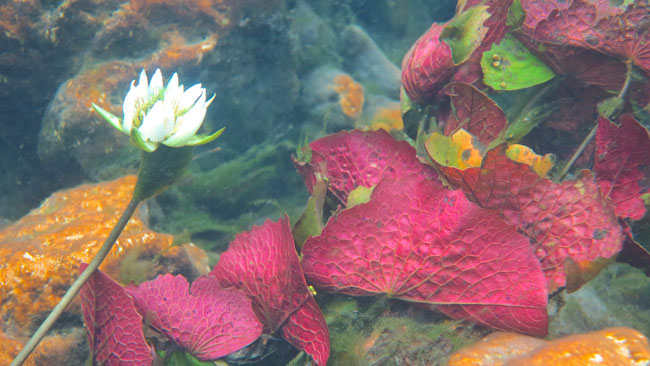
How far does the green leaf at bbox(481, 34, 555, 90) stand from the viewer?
6.47ft

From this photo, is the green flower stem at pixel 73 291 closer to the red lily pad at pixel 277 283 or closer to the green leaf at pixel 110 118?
the green leaf at pixel 110 118

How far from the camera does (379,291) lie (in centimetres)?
146

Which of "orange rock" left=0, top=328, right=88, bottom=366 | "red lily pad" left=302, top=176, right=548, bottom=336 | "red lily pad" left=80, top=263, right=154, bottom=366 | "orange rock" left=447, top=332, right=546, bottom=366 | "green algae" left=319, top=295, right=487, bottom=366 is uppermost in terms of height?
"red lily pad" left=302, top=176, right=548, bottom=336

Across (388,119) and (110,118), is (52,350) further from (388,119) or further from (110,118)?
(388,119)

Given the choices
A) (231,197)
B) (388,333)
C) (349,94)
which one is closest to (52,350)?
(388,333)

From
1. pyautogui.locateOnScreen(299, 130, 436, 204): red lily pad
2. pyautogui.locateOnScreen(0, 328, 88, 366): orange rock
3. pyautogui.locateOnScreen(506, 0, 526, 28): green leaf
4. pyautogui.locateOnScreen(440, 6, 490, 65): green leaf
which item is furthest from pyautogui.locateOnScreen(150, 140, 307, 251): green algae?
pyautogui.locateOnScreen(506, 0, 526, 28): green leaf

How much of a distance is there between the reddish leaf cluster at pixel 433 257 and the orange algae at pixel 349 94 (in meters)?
2.97

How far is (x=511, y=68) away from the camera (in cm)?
200

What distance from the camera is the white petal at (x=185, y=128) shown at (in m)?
1.37

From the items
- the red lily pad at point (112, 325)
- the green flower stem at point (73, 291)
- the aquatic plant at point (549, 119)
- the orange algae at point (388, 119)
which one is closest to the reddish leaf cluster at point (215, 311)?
the red lily pad at point (112, 325)

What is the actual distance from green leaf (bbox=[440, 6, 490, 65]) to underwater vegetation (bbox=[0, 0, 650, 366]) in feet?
0.28

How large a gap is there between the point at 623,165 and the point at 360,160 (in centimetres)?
116

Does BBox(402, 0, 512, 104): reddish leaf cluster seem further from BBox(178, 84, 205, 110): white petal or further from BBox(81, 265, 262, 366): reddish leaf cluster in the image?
BBox(81, 265, 262, 366): reddish leaf cluster

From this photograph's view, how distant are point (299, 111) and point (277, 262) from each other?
10.7 feet
